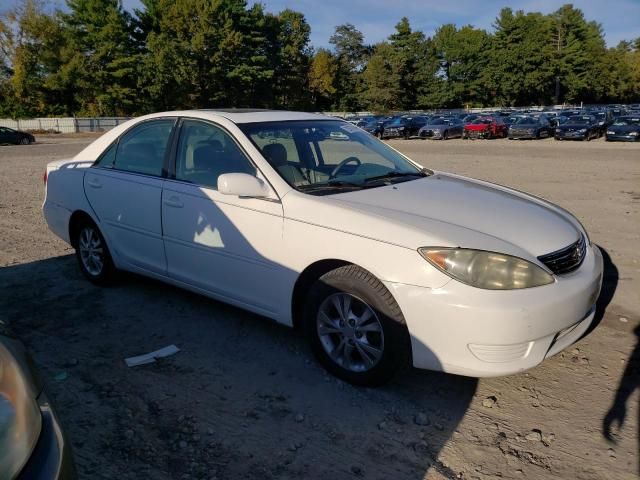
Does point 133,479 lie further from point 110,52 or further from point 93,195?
point 110,52

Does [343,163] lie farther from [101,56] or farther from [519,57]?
[519,57]

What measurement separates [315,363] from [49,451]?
2.16m

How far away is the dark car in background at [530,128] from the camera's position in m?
33.6

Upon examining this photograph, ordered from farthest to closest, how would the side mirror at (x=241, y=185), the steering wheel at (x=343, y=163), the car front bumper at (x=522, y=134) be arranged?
1. the car front bumper at (x=522, y=134)
2. the steering wheel at (x=343, y=163)
3. the side mirror at (x=241, y=185)

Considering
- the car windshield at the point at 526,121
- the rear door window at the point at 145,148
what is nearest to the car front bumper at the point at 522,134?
the car windshield at the point at 526,121

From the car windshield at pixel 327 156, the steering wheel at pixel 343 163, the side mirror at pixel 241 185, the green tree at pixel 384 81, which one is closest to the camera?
the side mirror at pixel 241 185

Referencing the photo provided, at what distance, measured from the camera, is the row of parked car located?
30.6 meters

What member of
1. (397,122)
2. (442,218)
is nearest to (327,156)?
(442,218)

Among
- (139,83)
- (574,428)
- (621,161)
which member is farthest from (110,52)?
(574,428)

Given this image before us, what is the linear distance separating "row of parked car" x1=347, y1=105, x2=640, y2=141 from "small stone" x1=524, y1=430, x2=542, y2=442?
2773cm

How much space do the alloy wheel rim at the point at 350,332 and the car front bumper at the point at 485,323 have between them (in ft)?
0.88

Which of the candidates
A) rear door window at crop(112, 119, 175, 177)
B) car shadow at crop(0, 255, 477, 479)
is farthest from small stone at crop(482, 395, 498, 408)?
rear door window at crop(112, 119, 175, 177)

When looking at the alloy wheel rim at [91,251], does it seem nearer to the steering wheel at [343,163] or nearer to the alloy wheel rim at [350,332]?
the steering wheel at [343,163]

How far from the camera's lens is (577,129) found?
103ft
